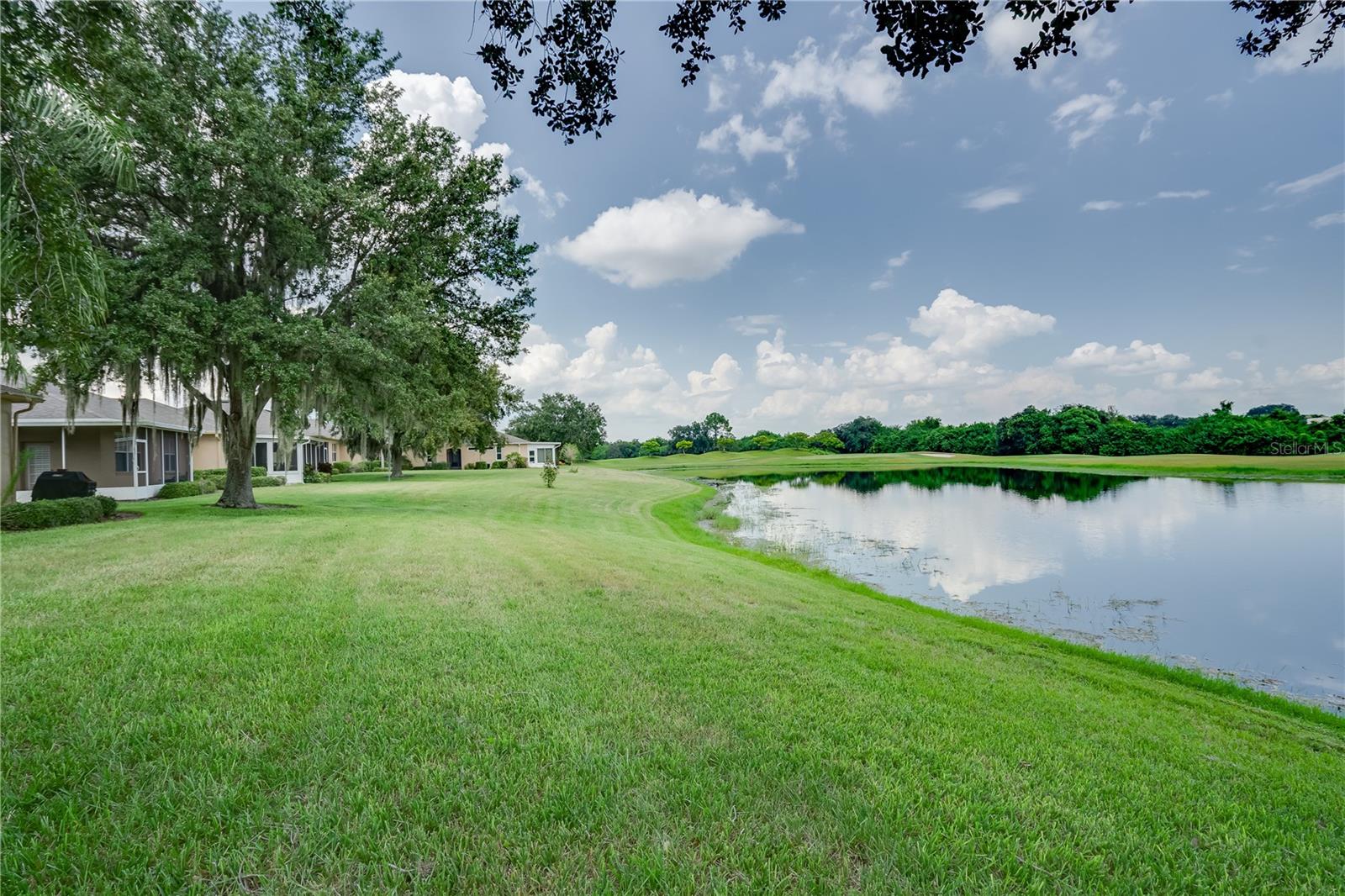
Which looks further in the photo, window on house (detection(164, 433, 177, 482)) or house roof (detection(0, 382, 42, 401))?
window on house (detection(164, 433, 177, 482))

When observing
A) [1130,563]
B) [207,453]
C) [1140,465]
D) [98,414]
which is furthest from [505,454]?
[1140,465]

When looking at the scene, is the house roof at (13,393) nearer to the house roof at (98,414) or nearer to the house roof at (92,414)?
the house roof at (98,414)

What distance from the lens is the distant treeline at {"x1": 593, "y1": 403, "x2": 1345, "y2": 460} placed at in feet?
136

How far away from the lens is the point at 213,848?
188cm

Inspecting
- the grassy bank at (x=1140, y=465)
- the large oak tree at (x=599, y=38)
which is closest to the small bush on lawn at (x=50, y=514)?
the large oak tree at (x=599, y=38)

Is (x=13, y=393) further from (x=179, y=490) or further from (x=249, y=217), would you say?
(x=179, y=490)

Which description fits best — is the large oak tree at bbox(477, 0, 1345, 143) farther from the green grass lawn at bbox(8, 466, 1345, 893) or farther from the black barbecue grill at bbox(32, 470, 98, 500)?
the black barbecue grill at bbox(32, 470, 98, 500)

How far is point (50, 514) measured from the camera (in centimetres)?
1044

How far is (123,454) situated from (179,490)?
198cm

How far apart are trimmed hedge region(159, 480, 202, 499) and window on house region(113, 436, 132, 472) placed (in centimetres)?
123

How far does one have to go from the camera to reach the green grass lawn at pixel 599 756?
189cm

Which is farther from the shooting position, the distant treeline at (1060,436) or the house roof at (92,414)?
the distant treeline at (1060,436)

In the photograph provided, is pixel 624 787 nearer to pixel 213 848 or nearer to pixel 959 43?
pixel 213 848

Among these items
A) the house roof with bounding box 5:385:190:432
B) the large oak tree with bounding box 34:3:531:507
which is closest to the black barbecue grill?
the house roof with bounding box 5:385:190:432
